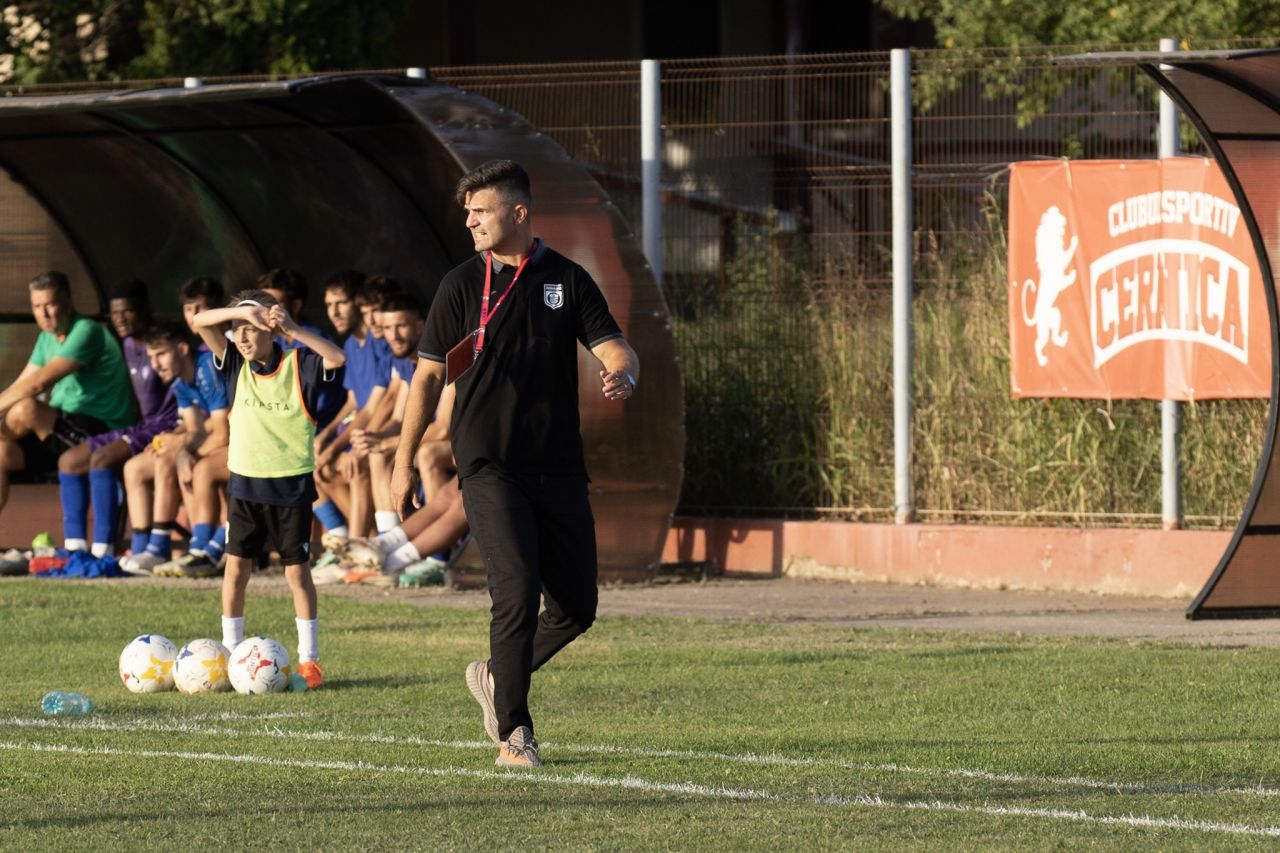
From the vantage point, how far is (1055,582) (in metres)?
13.8

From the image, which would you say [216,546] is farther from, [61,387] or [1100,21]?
[1100,21]

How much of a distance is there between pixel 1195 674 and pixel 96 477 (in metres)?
8.36

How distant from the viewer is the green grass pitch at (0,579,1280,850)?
6.54 meters

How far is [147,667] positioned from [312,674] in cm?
69

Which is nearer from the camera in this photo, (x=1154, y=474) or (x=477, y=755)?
(x=477, y=755)

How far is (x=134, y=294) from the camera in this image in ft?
52.8

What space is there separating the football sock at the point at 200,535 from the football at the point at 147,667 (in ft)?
16.8

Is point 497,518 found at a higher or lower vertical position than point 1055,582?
higher

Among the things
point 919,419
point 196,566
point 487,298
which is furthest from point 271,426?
point 919,419

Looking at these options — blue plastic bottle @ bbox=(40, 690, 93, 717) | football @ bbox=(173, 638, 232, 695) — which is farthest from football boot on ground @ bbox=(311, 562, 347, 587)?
blue plastic bottle @ bbox=(40, 690, 93, 717)

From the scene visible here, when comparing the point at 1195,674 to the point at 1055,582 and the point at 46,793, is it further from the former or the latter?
the point at 46,793

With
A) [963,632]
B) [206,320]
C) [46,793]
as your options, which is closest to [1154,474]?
[963,632]

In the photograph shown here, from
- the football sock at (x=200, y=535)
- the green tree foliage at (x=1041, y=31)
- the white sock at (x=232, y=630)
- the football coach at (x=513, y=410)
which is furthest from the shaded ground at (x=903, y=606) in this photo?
the football coach at (x=513, y=410)

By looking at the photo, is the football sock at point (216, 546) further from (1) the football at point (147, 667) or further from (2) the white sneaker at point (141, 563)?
(1) the football at point (147, 667)
